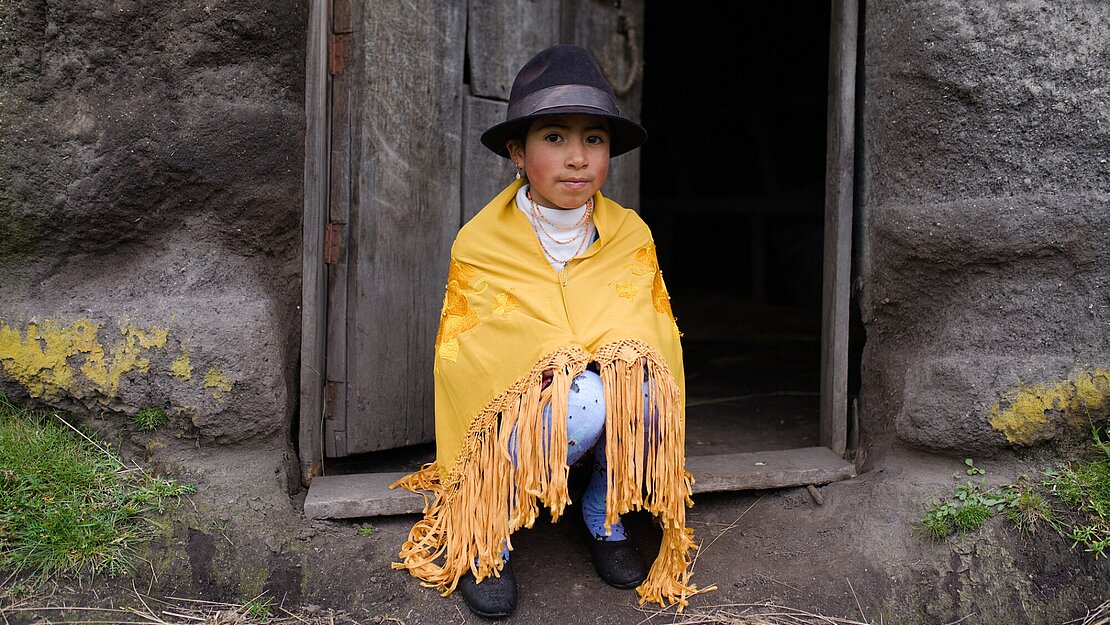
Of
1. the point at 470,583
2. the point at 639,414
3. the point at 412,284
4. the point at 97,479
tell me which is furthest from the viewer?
the point at 412,284

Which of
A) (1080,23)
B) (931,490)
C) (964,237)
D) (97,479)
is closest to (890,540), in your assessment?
(931,490)

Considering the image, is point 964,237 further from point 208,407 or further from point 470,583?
point 208,407

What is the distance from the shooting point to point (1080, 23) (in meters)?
2.38

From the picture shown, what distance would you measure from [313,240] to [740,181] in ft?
17.8

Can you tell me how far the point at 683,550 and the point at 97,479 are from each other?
1.53m

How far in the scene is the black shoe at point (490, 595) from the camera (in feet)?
7.07

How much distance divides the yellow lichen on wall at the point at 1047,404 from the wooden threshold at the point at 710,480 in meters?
0.50

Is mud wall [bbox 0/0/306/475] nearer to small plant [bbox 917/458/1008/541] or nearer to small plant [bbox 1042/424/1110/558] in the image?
small plant [bbox 917/458/1008/541]

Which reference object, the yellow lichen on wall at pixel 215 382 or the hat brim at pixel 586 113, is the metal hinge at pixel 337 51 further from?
the yellow lichen on wall at pixel 215 382

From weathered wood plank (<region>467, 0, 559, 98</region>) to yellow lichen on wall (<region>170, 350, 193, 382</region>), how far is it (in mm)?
1258

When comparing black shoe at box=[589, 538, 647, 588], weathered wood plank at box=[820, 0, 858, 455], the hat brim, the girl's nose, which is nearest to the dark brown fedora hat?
the hat brim

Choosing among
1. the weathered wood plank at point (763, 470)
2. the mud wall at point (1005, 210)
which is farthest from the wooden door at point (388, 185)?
the mud wall at point (1005, 210)

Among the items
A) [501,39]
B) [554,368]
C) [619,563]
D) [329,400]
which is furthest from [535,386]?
[501,39]

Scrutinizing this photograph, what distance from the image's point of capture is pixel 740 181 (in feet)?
24.6
